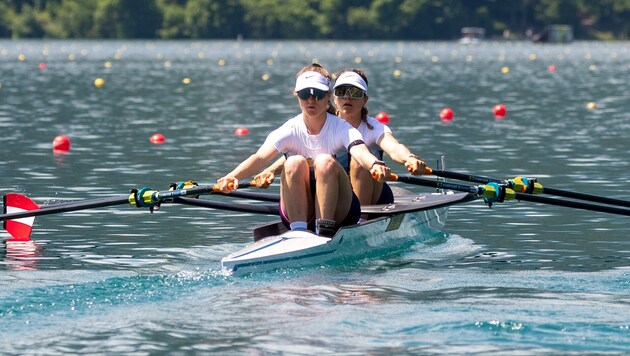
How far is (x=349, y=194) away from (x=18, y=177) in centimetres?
807

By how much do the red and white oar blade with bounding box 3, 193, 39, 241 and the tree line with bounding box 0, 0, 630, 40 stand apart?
123 m

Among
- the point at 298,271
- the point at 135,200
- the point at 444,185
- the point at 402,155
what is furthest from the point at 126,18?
the point at 298,271

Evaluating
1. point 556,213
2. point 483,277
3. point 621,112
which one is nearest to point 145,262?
point 483,277

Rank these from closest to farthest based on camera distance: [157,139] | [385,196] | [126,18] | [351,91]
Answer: [351,91] → [385,196] → [157,139] → [126,18]

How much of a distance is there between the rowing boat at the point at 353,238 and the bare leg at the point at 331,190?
19cm

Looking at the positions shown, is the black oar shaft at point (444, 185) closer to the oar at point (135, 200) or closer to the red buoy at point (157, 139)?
the oar at point (135, 200)

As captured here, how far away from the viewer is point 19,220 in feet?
46.9

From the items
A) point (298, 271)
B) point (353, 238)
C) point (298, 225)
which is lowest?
point (298, 271)

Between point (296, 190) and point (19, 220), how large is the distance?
Answer: 3.38 m

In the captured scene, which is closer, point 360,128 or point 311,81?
point 311,81

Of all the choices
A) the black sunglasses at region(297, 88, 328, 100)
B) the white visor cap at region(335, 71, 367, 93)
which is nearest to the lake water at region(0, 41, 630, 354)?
the black sunglasses at region(297, 88, 328, 100)

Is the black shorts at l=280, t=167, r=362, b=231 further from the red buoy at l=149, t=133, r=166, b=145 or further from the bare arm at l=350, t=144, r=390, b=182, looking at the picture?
the red buoy at l=149, t=133, r=166, b=145

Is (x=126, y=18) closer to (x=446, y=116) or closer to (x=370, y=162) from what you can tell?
(x=446, y=116)

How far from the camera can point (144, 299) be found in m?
10.8
